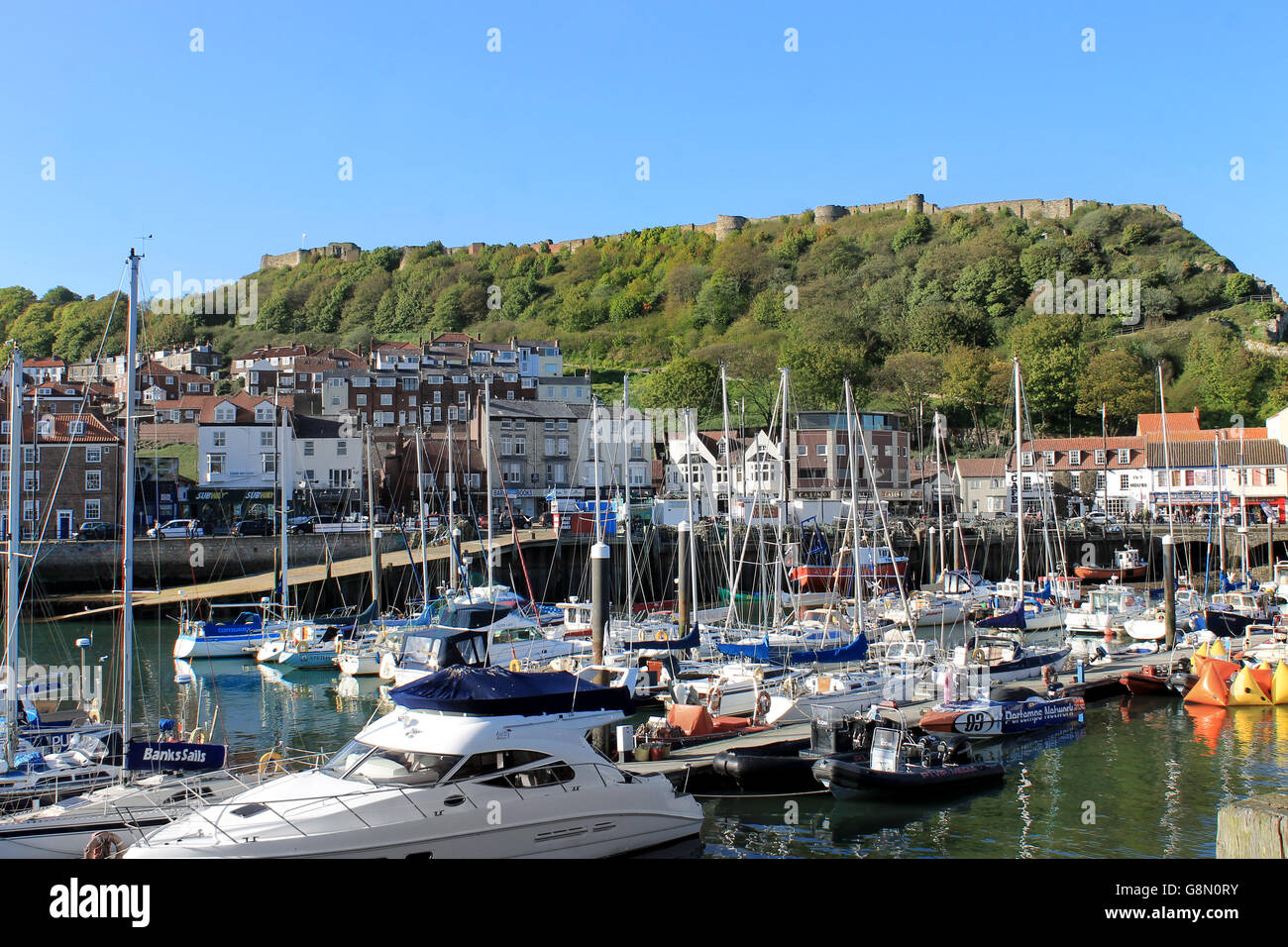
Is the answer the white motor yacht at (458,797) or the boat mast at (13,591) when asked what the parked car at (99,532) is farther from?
the white motor yacht at (458,797)

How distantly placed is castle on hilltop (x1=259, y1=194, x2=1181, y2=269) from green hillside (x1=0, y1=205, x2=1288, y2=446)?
9.06 feet

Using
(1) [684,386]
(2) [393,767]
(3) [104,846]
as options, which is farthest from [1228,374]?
(3) [104,846]

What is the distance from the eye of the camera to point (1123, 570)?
5838cm

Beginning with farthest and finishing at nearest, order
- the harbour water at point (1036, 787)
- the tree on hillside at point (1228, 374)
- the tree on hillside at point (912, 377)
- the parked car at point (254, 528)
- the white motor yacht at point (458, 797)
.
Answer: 1. the tree on hillside at point (912, 377)
2. the tree on hillside at point (1228, 374)
3. the parked car at point (254, 528)
4. the harbour water at point (1036, 787)
5. the white motor yacht at point (458, 797)

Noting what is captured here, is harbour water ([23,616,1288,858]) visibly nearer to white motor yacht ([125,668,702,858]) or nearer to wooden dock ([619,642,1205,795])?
wooden dock ([619,642,1205,795])

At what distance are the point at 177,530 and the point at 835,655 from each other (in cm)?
4246

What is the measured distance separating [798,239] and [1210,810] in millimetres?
140489

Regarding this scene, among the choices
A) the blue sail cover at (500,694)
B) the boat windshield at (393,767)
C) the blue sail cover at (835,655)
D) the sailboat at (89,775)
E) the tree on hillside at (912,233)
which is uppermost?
the tree on hillside at (912,233)

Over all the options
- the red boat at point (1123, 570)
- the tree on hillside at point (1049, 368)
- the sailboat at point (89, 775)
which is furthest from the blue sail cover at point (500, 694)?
the tree on hillside at point (1049, 368)

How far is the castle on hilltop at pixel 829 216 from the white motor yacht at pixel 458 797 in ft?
472

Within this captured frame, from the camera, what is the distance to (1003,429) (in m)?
89.9

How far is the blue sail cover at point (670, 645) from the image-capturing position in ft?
101

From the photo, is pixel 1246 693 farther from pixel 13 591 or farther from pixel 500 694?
pixel 13 591

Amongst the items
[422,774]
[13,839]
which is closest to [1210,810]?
[422,774]
